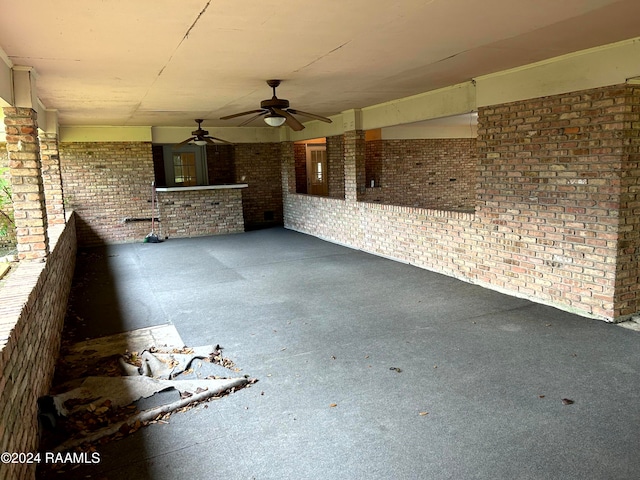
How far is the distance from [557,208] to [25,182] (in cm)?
557

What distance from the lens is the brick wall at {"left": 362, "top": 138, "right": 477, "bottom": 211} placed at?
1220 cm

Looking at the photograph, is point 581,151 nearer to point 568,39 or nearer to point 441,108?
point 568,39

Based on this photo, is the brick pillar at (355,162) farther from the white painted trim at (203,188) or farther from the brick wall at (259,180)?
the brick wall at (259,180)

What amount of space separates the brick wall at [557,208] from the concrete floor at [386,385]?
325 mm

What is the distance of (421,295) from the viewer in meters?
5.99

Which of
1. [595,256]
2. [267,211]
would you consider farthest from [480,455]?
[267,211]

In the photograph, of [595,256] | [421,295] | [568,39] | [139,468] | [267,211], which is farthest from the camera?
[267,211]

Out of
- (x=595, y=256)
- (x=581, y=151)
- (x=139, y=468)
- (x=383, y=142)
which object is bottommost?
(x=139, y=468)

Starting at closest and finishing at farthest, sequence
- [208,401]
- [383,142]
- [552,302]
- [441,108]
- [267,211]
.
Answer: [208,401] → [552,302] → [441,108] → [383,142] → [267,211]

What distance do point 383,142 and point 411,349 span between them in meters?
8.66

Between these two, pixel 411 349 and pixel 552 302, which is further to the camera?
pixel 552 302

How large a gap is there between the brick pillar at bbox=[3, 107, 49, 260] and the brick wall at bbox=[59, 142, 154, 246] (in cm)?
663

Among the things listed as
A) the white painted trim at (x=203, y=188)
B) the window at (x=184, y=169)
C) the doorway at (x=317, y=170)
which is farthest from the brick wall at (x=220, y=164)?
the doorway at (x=317, y=170)

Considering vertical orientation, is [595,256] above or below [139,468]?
above
